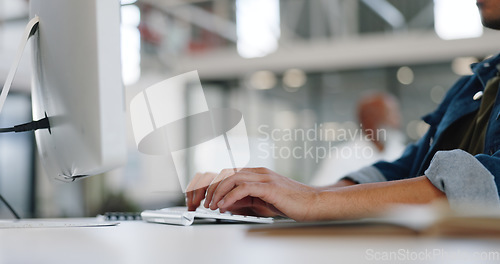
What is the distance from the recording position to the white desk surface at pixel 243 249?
455mm

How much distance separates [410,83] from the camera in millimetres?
6375

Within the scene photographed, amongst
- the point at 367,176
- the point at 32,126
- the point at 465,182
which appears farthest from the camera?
the point at 367,176

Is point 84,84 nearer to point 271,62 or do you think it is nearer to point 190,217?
point 190,217

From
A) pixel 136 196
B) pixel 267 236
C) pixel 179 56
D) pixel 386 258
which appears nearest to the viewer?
pixel 386 258

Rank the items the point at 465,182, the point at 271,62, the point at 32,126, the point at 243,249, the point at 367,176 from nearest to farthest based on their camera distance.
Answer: the point at 243,249, the point at 465,182, the point at 32,126, the point at 367,176, the point at 271,62

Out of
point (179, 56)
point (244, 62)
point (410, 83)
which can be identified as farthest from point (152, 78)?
point (410, 83)

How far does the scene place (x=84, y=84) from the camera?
2.25ft

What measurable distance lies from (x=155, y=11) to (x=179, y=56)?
724 mm

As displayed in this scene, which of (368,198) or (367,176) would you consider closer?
(368,198)

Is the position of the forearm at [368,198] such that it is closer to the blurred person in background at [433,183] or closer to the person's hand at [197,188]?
the blurred person in background at [433,183]

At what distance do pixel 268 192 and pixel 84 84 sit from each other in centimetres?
30

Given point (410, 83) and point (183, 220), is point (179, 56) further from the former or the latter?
point (183, 220)

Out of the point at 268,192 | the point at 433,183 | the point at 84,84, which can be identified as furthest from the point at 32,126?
the point at 433,183

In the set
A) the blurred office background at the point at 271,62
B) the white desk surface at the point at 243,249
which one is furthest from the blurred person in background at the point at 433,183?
the blurred office background at the point at 271,62
